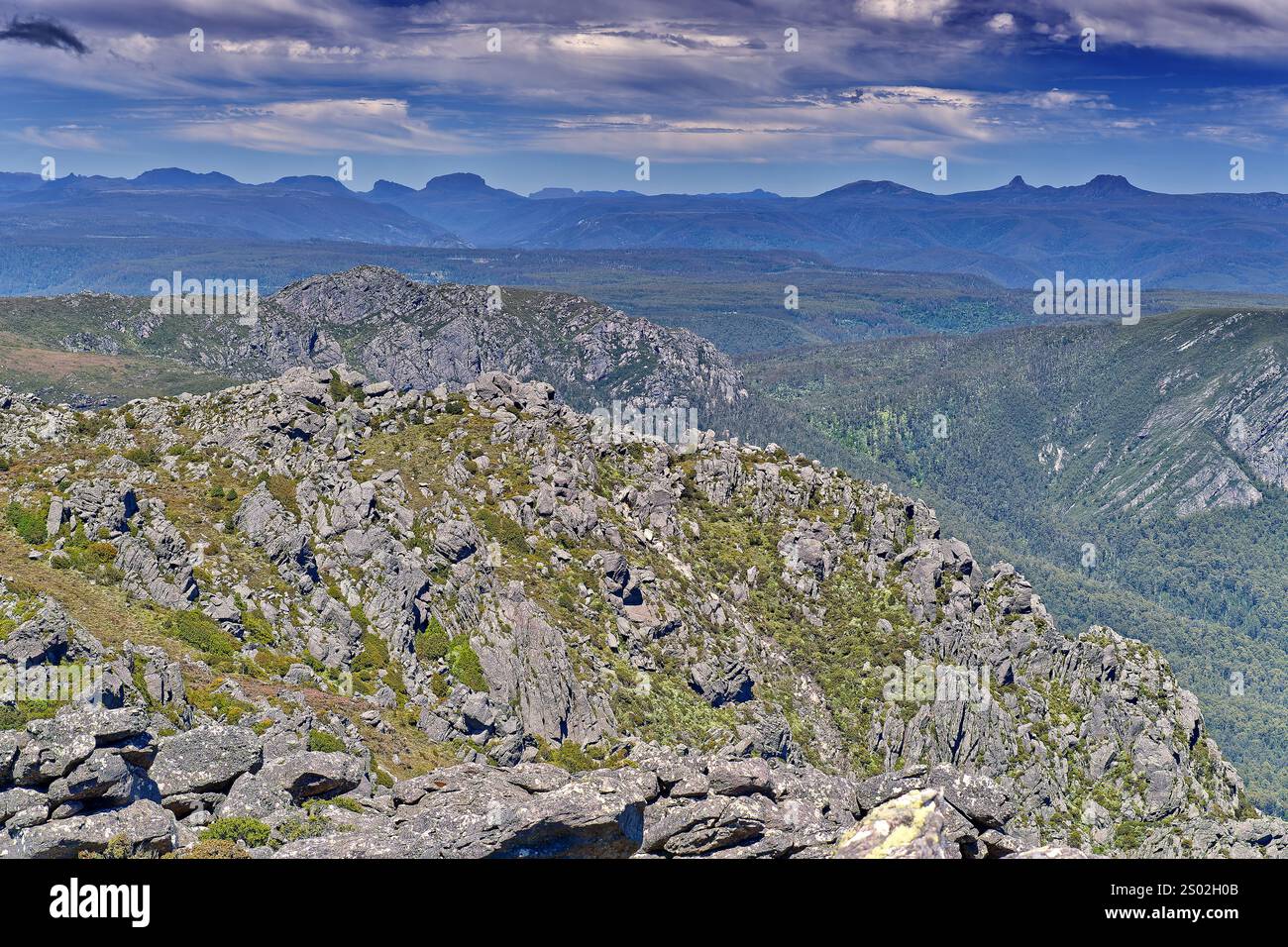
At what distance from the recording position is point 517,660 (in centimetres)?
10525

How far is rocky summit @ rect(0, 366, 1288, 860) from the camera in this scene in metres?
36.3

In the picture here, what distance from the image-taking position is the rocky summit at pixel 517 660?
3634 cm

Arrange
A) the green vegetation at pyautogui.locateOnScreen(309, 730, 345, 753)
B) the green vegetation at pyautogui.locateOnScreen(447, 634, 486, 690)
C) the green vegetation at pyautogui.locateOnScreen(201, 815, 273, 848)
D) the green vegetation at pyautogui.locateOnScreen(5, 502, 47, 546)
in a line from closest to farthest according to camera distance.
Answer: the green vegetation at pyautogui.locateOnScreen(201, 815, 273, 848)
the green vegetation at pyautogui.locateOnScreen(309, 730, 345, 753)
the green vegetation at pyautogui.locateOnScreen(5, 502, 47, 546)
the green vegetation at pyautogui.locateOnScreen(447, 634, 486, 690)

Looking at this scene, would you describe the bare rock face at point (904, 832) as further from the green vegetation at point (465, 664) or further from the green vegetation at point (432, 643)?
the green vegetation at point (432, 643)

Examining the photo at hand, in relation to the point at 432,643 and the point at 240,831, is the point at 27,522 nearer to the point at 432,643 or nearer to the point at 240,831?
the point at 432,643

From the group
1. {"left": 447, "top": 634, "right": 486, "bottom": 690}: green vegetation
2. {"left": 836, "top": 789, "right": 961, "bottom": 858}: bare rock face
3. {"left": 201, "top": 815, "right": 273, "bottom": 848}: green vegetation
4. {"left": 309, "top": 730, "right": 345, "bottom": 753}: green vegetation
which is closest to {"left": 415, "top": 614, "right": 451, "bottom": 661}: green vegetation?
{"left": 447, "top": 634, "right": 486, "bottom": 690}: green vegetation

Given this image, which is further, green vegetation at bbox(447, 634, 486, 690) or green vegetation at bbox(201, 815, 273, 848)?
green vegetation at bbox(447, 634, 486, 690)

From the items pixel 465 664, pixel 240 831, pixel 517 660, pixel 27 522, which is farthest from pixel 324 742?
pixel 517 660

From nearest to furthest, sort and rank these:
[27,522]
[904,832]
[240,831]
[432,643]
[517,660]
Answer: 1. [904,832]
2. [240,831]
3. [27,522]
4. [432,643]
5. [517,660]

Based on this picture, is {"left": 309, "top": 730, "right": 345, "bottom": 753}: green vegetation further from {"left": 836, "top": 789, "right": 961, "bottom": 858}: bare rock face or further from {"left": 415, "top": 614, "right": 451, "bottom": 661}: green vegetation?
{"left": 415, "top": 614, "right": 451, "bottom": 661}: green vegetation

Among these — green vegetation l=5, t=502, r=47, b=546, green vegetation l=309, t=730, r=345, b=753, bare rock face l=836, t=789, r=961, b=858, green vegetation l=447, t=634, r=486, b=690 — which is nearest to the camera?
bare rock face l=836, t=789, r=961, b=858

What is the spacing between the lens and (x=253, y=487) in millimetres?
111562
